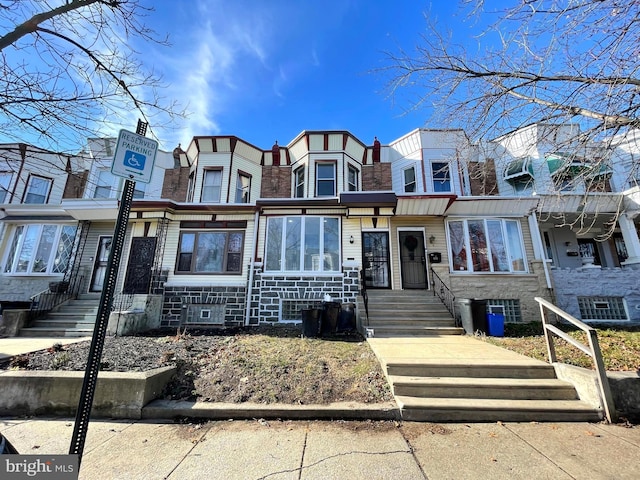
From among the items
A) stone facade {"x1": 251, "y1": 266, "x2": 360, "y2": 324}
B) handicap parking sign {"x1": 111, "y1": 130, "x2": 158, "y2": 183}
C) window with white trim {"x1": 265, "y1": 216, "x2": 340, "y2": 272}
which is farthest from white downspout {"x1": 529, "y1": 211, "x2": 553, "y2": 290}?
handicap parking sign {"x1": 111, "y1": 130, "x2": 158, "y2": 183}

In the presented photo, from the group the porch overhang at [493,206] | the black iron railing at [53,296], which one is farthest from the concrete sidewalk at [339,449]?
the porch overhang at [493,206]

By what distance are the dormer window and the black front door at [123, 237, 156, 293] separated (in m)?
14.1

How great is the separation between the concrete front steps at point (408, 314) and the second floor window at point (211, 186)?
7841 mm

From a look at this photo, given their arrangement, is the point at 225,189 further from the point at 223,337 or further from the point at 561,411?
the point at 561,411

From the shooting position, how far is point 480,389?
3.95 meters

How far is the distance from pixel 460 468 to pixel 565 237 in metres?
13.7

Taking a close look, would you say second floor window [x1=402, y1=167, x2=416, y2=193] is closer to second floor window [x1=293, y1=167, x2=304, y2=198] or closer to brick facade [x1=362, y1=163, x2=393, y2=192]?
brick facade [x1=362, y1=163, x2=393, y2=192]

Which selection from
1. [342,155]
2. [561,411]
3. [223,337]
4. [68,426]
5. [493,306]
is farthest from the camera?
[342,155]

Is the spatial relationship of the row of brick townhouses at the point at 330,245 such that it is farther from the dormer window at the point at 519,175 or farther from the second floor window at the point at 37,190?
the second floor window at the point at 37,190

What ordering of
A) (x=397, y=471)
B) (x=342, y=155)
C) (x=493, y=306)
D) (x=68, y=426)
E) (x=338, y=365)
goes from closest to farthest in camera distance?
(x=397, y=471) → (x=68, y=426) → (x=338, y=365) → (x=493, y=306) → (x=342, y=155)

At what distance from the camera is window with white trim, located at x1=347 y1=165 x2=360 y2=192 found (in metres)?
12.0

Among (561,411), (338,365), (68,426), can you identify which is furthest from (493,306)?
(68,426)

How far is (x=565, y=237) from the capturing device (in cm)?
1212

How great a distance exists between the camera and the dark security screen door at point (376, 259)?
33.0 ft
